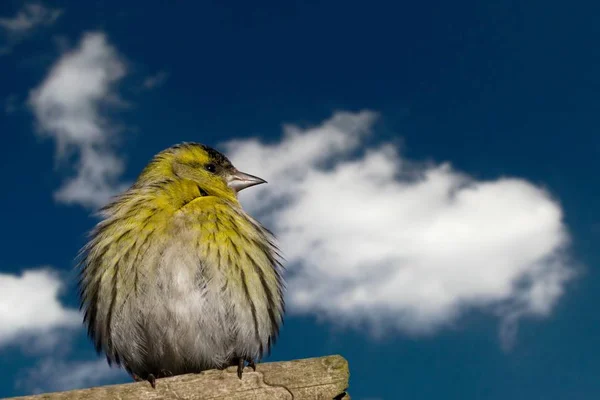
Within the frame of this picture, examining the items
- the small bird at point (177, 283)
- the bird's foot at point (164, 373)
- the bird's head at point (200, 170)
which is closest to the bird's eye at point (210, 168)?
the bird's head at point (200, 170)

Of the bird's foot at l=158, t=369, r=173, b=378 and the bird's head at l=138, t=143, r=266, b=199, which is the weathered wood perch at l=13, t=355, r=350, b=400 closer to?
the bird's foot at l=158, t=369, r=173, b=378

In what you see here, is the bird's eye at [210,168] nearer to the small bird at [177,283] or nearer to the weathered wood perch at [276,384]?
the small bird at [177,283]

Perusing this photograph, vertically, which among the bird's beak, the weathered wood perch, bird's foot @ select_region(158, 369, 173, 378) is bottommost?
the weathered wood perch

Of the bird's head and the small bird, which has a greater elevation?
the bird's head

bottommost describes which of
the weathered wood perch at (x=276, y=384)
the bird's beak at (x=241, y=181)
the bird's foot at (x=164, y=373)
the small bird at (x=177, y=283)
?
the weathered wood perch at (x=276, y=384)

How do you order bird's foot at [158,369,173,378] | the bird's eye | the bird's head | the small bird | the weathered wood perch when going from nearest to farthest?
the weathered wood perch < the small bird < bird's foot at [158,369,173,378] < the bird's head < the bird's eye

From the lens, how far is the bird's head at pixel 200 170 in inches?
224

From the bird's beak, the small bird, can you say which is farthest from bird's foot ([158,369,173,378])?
the bird's beak

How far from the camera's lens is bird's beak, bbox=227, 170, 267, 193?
19.7ft

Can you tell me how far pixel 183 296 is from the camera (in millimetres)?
4547

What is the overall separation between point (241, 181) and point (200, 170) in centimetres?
40

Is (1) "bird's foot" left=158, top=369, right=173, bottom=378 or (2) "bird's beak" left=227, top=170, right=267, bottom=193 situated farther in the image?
(2) "bird's beak" left=227, top=170, right=267, bottom=193

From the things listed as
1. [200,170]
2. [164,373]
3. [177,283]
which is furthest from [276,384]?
[200,170]

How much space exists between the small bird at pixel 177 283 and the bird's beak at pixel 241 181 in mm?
805
